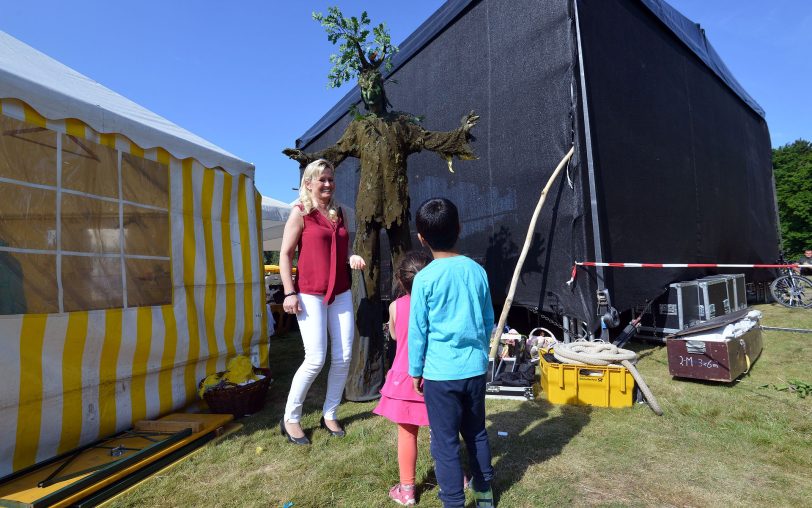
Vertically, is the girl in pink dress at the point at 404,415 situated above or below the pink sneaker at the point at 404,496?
above

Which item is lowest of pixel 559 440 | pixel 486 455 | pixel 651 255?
pixel 559 440

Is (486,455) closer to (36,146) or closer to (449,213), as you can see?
(449,213)

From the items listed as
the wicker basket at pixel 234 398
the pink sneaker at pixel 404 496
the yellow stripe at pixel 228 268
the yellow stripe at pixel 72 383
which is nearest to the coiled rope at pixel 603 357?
the pink sneaker at pixel 404 496

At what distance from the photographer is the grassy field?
206cm

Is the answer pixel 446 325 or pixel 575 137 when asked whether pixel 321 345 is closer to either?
pixel 446 325

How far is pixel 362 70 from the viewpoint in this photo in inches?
157

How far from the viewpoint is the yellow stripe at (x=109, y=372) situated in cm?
290

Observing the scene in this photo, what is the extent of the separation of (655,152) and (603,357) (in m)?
3.62

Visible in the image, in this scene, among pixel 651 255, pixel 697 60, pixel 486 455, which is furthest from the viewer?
pixel 697 60

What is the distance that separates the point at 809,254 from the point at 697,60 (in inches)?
336

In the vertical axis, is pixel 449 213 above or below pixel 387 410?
above

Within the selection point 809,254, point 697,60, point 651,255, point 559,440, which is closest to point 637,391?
point 559,440

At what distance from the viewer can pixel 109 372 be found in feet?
9.74

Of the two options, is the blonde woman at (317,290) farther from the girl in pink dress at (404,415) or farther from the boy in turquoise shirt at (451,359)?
the boy in turquoise shirt at (451,359)
